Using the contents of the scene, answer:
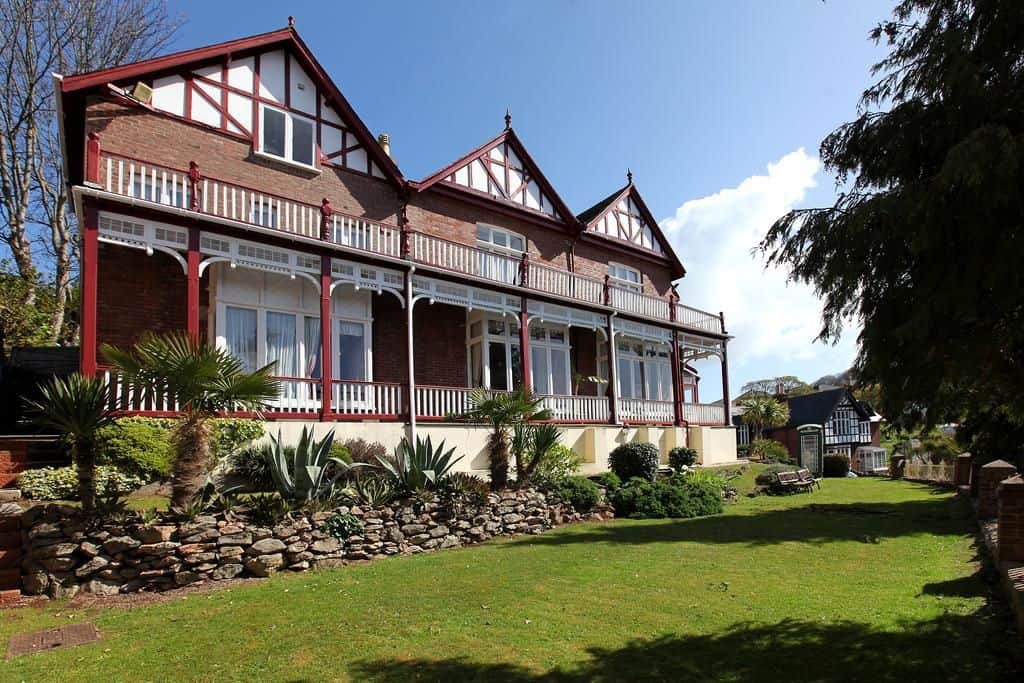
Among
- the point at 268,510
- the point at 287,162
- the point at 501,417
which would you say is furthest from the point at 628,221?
the point at 268,510

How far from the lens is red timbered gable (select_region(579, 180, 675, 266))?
25.1m

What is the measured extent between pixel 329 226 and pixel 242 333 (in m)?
3.12

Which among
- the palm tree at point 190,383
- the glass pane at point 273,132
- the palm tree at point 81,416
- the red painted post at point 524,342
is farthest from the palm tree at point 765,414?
the palm tree at point 81,416

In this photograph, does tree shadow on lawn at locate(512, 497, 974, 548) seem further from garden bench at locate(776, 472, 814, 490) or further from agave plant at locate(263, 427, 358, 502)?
garden bench at locate(776, 472, 814, 490)

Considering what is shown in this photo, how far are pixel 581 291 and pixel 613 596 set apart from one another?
14.0 metres

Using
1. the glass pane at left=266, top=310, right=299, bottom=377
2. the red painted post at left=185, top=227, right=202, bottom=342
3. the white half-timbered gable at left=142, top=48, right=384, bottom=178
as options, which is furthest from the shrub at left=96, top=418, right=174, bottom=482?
the white half-timbered gable at left=142, top=48, right=384, bottom=178

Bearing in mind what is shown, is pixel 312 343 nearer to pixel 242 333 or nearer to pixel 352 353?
pixel 352 353

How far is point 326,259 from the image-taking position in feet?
48.1

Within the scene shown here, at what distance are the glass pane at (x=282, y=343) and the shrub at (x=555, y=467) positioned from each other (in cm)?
613

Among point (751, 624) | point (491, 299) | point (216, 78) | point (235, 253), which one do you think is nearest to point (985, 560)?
point (751, 624)

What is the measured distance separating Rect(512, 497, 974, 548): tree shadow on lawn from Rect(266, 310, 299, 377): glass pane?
714 centimetres

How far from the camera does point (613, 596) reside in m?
7.53

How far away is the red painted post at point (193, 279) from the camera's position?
40.3 ft

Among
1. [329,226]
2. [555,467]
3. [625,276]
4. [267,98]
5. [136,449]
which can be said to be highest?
[267,98]
